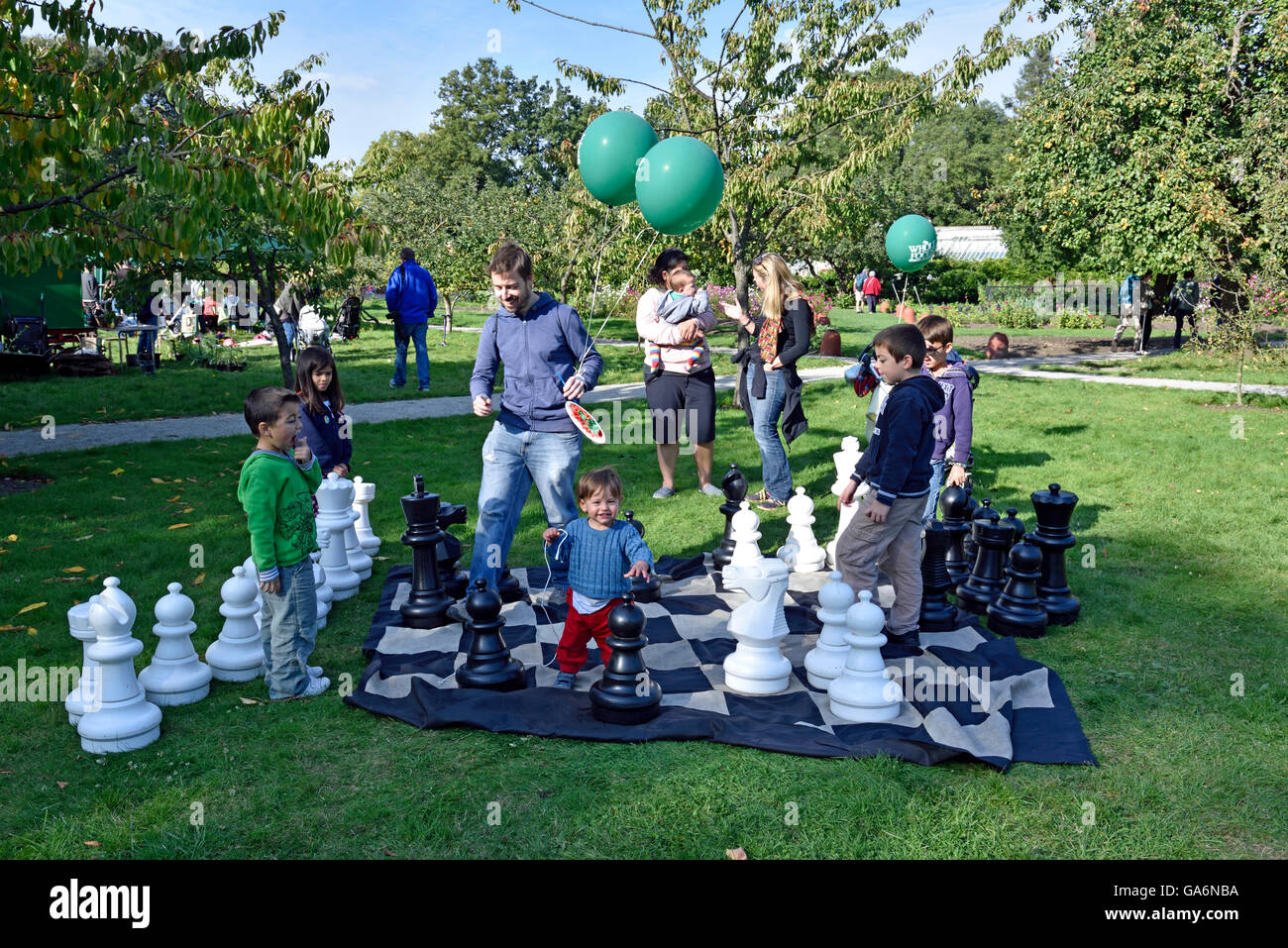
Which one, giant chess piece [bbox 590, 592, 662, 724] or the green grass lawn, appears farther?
giant chess piece [bbox 590, 592, 662, 724]

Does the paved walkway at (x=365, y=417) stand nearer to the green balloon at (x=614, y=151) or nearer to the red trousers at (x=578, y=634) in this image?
the green balloon at (x=614, y=151)

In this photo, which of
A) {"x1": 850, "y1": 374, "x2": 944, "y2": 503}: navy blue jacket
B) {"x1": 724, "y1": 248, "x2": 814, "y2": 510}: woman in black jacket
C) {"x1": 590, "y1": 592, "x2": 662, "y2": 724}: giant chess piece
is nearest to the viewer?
{"x1": 590, "y1": 592, "x2": 662, "y2": 724}: giant chess piece

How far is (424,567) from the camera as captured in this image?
484cm

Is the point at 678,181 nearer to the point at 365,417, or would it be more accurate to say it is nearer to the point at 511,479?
the point at 511,479

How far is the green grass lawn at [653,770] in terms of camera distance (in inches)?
113

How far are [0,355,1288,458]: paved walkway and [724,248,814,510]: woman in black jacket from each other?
5319 millimetres

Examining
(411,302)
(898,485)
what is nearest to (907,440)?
(898,485)

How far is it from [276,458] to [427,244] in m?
20.1

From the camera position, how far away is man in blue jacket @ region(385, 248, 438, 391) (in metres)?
12.4

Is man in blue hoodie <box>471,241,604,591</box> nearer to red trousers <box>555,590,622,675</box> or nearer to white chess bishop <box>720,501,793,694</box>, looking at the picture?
red trousers <box>555,590,622,675</box>

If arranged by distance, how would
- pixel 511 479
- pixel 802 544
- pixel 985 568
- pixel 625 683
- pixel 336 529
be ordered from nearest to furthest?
pixel 625 683 < pixel 511 479 < pixel 985 568 < pixel 336 529 < pixel 802 544

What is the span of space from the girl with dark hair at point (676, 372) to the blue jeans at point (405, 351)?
6320 mm

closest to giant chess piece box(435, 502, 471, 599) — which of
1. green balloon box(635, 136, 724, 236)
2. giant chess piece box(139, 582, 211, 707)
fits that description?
giant chess piece box(139, 582, 211, 707)

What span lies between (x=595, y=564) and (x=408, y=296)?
9.31 m
